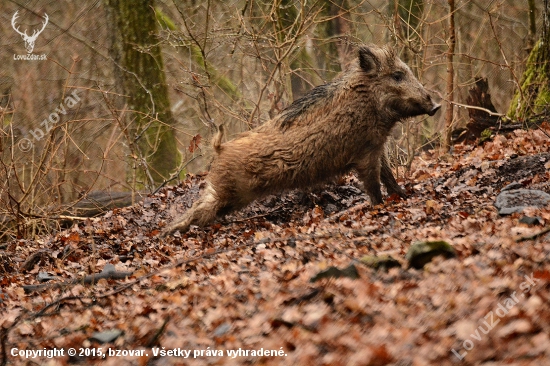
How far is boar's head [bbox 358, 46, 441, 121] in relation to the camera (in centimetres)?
879

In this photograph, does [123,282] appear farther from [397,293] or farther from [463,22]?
[463,22]

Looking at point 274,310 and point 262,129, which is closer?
point 274,310

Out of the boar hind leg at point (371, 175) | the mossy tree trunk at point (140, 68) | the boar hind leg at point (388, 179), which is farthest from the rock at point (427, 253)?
the mossy tree trunk at point (140, 68)

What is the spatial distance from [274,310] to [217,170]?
4.72 m

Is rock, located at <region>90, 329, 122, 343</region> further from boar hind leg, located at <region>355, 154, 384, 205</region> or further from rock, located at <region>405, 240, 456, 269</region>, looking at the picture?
boar hind leg, located at <region>355, 154, 384, 205</region>

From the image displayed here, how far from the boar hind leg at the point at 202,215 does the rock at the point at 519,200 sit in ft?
13.2

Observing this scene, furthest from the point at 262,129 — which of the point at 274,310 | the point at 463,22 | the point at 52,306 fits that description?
the point at 463,22

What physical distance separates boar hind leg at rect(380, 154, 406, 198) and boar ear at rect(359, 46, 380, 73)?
1.29 m

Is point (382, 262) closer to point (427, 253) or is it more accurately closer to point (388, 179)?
point (427, 253)

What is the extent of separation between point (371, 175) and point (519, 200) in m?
2.25

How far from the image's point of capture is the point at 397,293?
4.68 m

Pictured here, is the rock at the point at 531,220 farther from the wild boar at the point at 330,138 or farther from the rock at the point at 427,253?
the wild boar at the point at 330,138

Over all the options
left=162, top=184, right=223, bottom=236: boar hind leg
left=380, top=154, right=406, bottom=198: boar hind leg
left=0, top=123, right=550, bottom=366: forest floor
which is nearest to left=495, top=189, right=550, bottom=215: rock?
left=0, top=123, right=550, bottom=366: forest floor

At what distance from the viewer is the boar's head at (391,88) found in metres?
8.79
